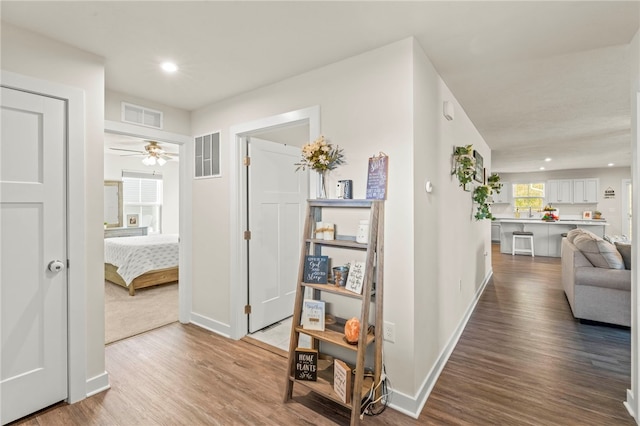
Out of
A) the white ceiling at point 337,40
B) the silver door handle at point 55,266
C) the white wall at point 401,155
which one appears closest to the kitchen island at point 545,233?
the white ceiling at point 337,40

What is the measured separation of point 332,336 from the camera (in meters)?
2.03

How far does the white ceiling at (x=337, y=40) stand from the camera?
175 centimetres

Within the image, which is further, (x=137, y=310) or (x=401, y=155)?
(x=137, y=310)

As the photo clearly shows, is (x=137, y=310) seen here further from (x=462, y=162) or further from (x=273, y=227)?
(x=462, y=162)

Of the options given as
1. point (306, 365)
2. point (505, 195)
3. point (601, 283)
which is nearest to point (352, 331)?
point (306, 365)

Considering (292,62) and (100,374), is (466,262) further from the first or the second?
(100,374)

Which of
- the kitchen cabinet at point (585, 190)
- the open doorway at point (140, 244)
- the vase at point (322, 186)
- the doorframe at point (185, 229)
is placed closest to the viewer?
the vase at point (322, 186)

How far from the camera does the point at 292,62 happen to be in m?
2.37

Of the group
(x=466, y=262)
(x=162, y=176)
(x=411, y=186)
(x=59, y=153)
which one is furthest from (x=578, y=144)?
(x=162, y=176)

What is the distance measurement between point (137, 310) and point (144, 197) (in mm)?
5082

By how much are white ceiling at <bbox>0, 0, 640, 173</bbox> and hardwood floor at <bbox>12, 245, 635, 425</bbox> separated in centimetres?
250

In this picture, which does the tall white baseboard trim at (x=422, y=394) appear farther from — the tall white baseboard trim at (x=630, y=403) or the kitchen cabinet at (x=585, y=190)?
the kitchen cabinet at (x=585, y=190)

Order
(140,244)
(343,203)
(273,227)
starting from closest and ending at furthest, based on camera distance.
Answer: (343,203) < (273,227) < (140,244)

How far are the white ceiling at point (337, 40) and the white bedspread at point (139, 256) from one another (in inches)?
111
